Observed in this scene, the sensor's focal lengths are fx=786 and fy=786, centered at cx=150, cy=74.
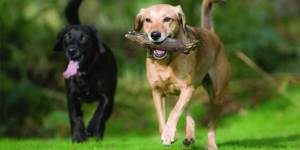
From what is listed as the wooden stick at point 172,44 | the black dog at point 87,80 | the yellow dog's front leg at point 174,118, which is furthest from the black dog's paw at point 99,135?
the wooden stick at point 172,44

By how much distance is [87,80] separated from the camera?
37.7ft

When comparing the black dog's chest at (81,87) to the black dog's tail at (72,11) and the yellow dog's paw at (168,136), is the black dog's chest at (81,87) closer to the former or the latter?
the black dog's tail at (72,11)

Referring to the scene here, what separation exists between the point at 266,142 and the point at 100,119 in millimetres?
2519

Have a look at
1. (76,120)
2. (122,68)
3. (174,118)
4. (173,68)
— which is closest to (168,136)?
(174,118)

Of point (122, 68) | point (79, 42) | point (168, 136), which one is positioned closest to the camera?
point (168, 136)

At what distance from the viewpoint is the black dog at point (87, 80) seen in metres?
11.3

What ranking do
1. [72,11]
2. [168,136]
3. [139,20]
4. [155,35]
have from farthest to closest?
[72,11] → [139,20] → [155,35] → [168,136]

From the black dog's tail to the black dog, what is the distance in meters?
0.63

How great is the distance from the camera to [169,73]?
944 centimetres

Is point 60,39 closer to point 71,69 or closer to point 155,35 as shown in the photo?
point 71,69

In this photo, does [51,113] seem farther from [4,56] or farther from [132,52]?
[132,52]

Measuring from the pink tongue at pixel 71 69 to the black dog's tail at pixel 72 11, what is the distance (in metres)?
1.41

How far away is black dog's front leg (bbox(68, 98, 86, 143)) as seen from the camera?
11.3 meters

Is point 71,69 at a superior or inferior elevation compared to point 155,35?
inferior
